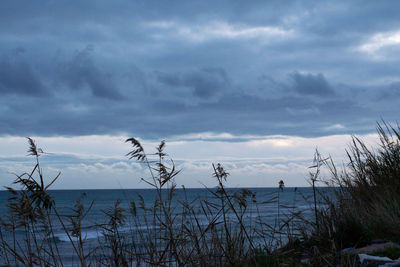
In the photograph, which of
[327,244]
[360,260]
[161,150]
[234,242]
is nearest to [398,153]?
[327,244]

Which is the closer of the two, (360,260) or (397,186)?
(360,260)

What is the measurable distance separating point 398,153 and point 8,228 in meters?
8.14

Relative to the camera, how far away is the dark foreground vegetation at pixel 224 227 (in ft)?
11.8

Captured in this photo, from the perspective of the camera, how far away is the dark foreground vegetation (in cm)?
359

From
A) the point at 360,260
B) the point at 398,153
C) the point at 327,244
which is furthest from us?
the point at 398,153

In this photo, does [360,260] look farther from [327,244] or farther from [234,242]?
[234,242]

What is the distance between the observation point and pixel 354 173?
9797mm

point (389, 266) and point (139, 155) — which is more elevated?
point (139, 155)

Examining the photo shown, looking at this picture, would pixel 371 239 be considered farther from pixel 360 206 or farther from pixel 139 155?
pixel 139 155

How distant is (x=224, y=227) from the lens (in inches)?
278

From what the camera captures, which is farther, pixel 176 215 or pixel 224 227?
pixel 224 227

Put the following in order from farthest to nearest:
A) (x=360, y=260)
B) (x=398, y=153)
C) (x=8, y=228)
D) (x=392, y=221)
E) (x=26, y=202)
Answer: (x=398, y=153) → (x=392, y=221) → (x=360, y=260) → (x=8, y=228) → (x=26, y=202)

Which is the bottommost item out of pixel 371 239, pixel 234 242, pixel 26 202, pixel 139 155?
pixel 371 239

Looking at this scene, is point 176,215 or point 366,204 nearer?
point 176,215
